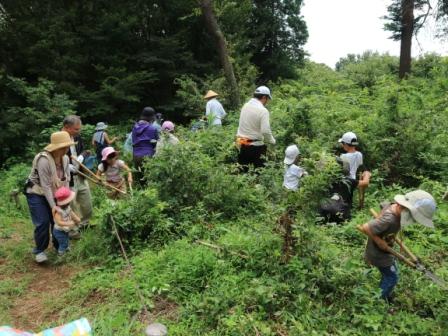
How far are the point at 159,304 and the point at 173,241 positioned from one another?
1.17 meters

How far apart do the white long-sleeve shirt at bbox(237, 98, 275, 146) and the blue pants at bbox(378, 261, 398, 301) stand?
3084mm

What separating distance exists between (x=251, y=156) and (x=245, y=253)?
2.68m

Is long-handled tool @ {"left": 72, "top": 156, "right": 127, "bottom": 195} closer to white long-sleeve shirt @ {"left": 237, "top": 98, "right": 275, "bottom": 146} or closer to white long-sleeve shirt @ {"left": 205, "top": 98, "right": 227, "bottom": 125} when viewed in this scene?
white long-sleeve shirt @ {"left": 237, "top": 98, "right": 275, "bottom": 146}

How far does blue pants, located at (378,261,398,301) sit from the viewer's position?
3.88m

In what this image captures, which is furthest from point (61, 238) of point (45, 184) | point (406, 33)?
point (406, 33)

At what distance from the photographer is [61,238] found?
17.5ft

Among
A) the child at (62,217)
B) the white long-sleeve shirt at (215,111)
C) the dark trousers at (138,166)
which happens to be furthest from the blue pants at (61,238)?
the white long-sleeve shirt at (215,111)

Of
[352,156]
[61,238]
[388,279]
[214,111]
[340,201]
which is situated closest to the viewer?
[388,279]

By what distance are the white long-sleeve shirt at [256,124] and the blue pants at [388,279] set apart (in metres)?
3.08

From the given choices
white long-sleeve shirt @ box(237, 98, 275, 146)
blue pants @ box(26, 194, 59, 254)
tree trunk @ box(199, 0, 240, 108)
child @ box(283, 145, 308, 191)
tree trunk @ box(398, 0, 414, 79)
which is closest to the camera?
blue pants @ box(26, 194, 59, 254)

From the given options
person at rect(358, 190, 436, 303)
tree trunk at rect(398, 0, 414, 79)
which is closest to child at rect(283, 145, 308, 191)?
person at rect(358, 190, 436, 303)

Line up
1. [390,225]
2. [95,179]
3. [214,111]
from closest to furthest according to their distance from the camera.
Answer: [390,225]
[95,179]
[214,111]

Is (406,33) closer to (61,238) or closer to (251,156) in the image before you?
(251,156)

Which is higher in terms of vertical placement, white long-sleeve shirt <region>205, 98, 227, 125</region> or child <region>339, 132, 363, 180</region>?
white long-sleeve shirt <region>205, 98, 227, 125</region>
